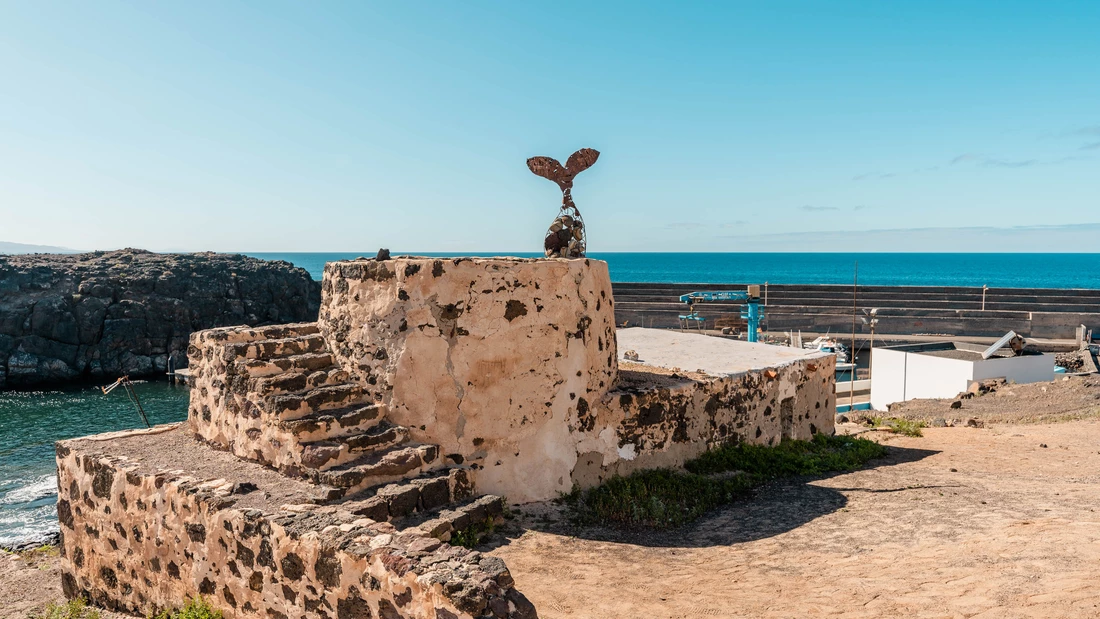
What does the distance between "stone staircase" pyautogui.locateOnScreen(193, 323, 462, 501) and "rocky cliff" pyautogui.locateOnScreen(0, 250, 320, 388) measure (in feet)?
143

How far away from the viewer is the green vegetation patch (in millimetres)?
7926

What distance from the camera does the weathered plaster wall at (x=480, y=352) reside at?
7.68 meters

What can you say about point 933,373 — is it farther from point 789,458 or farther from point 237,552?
point 237,552

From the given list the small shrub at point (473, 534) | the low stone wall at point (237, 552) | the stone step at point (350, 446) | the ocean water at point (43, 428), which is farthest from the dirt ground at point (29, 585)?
the ocean water at point (43, 428)

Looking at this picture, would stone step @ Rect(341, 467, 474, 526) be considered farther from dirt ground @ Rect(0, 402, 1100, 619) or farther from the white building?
the white building

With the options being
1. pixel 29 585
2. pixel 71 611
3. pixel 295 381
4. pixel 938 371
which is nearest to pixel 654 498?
pixel 295 381

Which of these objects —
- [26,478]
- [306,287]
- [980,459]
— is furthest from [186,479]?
[306,287]

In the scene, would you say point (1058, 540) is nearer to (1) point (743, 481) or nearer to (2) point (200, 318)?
(1) point (743, 481)

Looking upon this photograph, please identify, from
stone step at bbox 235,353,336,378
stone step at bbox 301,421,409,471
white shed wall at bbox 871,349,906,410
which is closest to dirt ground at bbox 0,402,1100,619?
stone step at bbox 301,421,409,471

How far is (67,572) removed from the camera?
8.39 metres

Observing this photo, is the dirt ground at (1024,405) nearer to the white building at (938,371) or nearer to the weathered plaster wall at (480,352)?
the white building at (938,371)

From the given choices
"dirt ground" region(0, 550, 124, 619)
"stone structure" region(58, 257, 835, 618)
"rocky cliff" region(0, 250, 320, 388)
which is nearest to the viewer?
"stone structure" region(58, 257, 835, 618)

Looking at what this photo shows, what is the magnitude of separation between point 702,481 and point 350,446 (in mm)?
4895

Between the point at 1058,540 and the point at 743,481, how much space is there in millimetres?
3861
